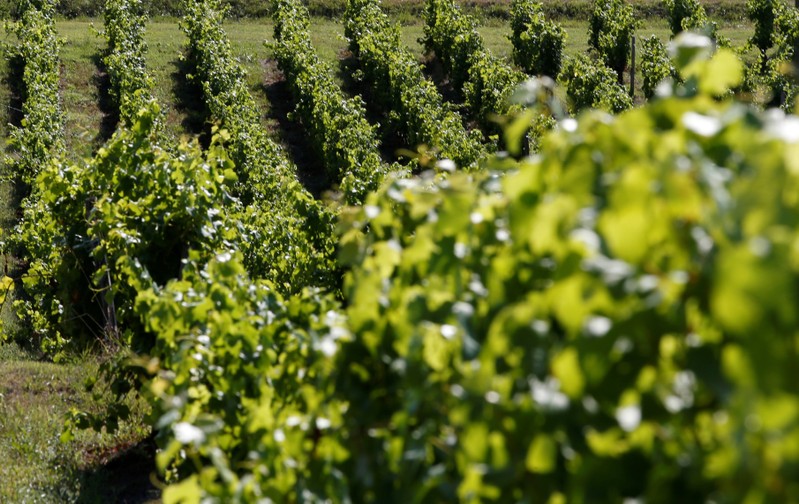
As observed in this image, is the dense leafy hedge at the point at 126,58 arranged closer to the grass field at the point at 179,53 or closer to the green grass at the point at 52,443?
the grass field at the point at 179,53

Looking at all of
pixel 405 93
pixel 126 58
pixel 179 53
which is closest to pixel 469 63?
pixel 405 93

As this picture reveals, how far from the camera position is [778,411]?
1183 mm

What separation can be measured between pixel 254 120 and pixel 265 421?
1844 cm

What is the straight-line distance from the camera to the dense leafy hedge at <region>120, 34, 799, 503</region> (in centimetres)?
129

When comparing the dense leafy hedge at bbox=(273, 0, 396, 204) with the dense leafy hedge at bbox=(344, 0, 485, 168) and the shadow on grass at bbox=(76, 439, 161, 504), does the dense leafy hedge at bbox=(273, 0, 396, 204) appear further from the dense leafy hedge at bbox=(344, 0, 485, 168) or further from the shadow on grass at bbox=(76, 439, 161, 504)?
the shadow on grass at bbox=(76, 439, 161, 504)

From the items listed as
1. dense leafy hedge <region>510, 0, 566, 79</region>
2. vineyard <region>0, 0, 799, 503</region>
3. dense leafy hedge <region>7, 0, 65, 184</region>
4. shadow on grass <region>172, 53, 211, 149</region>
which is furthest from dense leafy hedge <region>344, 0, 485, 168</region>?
vineyard <region>0, 0, 799, 503</region>

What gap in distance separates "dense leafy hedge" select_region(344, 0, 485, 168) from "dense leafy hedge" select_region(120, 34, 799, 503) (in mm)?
13734

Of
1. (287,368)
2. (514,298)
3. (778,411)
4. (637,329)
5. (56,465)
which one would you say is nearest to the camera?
(778,411)

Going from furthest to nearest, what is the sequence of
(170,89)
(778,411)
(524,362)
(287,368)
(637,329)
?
(170,89)
(287,368)
(524,362)
(637,329)
(778,411)

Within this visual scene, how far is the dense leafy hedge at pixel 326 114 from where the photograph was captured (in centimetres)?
1775

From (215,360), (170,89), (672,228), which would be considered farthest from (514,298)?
(170,89)

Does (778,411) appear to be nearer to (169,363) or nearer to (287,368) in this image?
(287,368)

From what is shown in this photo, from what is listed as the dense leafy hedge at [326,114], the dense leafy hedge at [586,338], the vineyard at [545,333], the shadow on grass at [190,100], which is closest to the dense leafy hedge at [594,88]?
the dense leafy hedge at [326,114]

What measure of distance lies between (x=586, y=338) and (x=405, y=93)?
1989 centimetres
